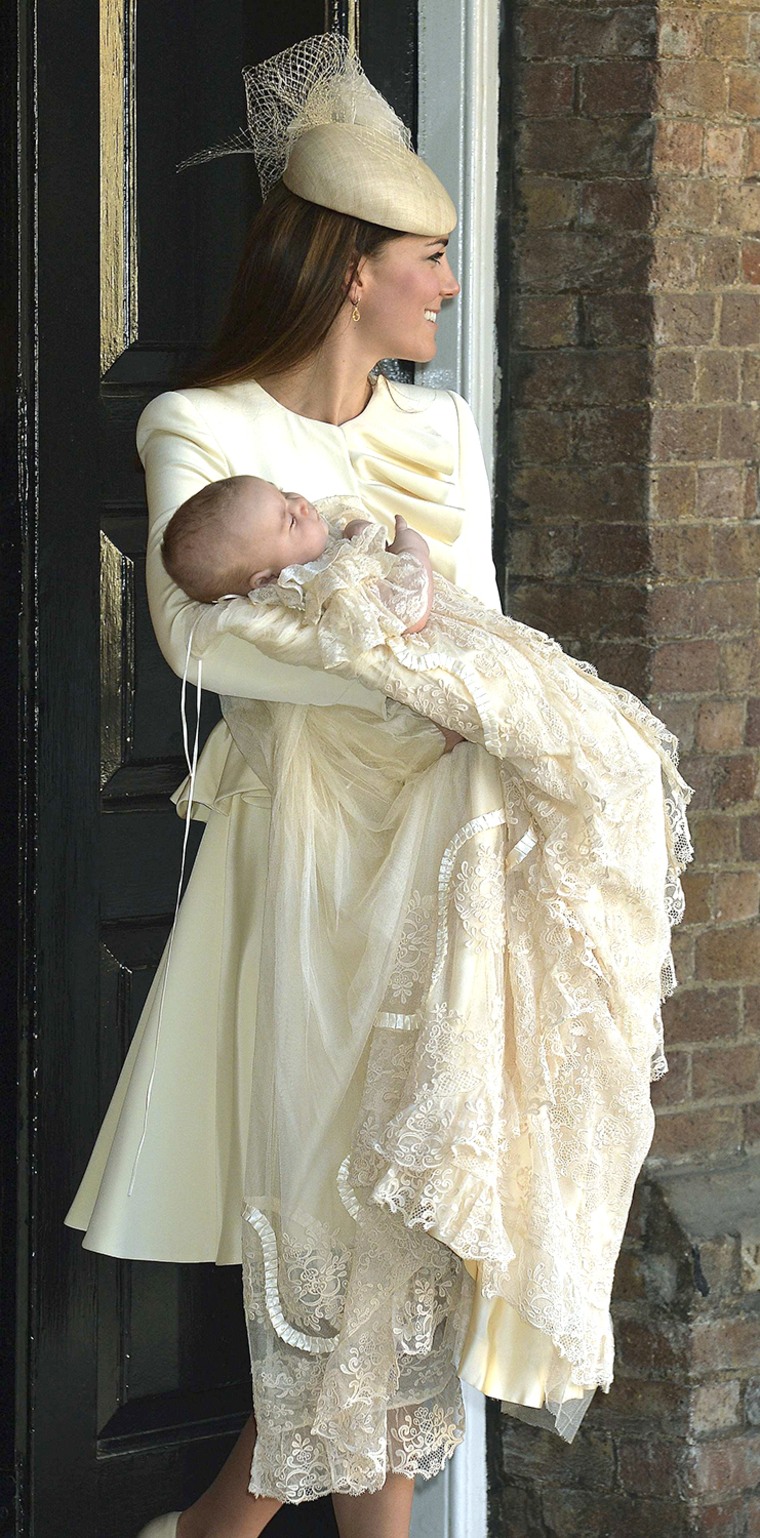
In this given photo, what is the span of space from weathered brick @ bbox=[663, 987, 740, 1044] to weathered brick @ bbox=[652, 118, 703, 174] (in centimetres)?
131

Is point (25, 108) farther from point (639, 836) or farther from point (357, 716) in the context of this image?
point (639, 836)

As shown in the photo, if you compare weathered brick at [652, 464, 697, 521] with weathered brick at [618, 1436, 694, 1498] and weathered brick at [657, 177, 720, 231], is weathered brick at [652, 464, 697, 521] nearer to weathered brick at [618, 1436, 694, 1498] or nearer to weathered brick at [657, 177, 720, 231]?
weathered brick at [657, 177, 720, 231]

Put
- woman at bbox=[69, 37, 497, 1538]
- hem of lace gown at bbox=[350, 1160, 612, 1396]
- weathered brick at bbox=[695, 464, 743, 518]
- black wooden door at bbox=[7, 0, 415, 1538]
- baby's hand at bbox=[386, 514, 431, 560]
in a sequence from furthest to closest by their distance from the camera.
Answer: weathered brick at bbox=[695, 464, 743, 518] → black wooden door at bbox=[7, 0, 415, 1538] → woman at bbox=[69, 37, 497, 1538] → baby's hand at bbox=[386, 514, 431, 560] → hem of lace gown at bbox=[350, 1160, 612, 1396]

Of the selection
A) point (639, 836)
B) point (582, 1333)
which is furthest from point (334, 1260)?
point (639, 836)

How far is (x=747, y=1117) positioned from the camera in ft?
9.03

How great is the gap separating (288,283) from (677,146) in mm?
793

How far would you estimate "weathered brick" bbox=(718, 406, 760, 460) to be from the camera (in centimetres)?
263

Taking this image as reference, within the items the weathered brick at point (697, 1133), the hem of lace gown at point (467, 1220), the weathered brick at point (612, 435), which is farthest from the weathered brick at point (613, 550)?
the hem of lace gown at point (467, 1220)

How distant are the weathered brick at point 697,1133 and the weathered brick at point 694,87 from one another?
1601 mm

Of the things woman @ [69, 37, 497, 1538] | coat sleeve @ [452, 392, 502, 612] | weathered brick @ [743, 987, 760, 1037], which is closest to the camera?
woman @ [69, 37, 497, 1538]

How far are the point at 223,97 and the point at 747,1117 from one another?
1891 mm

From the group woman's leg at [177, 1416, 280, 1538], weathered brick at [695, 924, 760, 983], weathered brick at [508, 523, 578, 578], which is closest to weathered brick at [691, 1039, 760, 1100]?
weathered brick at [695, 924, 760, 983]

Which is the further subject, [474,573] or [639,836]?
[474,573]

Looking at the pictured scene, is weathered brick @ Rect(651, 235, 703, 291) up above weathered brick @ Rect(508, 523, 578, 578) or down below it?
above
